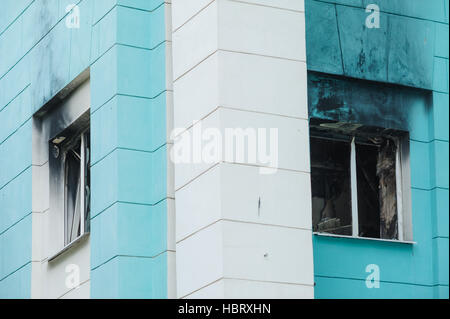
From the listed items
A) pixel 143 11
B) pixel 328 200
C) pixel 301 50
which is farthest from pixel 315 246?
pixel 143 11

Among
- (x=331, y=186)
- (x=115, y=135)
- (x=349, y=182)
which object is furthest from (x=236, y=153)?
(x=349, y=182)

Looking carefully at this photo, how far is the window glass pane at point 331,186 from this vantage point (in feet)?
49.2

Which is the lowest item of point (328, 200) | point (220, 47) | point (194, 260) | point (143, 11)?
point (194, 260)

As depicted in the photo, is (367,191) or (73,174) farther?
(73,174)

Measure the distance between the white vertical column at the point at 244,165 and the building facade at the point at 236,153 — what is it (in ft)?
Result: 0.07

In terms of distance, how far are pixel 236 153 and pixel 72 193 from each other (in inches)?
166

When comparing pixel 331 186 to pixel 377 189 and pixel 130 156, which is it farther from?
pixel 130 156

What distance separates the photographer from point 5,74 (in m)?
18.5

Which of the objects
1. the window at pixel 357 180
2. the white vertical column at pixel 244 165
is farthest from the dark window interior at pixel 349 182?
the white vertical column at pixel 244 165

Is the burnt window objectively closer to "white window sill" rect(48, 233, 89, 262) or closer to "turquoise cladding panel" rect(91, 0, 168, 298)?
"white window sill" rect(48, 233, 89, 262)

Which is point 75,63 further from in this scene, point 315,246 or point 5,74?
point 315,246

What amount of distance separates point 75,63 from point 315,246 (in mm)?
4055

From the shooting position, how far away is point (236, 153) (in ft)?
43.3

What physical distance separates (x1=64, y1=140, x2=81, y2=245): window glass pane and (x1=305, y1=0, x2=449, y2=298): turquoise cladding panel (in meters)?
3.47
